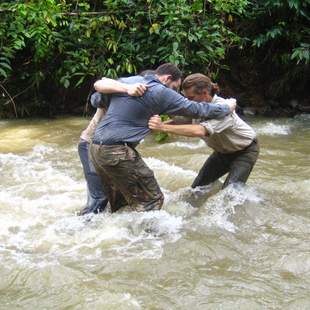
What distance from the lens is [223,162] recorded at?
5.45m

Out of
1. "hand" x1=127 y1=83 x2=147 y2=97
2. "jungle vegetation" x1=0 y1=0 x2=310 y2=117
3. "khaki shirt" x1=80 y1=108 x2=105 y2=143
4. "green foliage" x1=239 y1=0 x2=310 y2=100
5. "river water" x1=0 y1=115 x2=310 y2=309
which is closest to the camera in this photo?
"river water" x1=0 y1=115 x2=310 y2=309

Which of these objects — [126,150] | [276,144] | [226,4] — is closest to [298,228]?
[126,150]

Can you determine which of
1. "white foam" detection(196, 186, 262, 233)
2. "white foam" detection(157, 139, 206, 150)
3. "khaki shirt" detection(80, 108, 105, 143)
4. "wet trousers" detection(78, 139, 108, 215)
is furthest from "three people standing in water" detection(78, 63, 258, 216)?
"white foam" detection(157, 139, 206, 150)

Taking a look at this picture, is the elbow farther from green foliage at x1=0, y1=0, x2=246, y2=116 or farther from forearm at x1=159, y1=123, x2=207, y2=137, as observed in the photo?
green foliage at x1=0, y1=0, x2=246, y2=116

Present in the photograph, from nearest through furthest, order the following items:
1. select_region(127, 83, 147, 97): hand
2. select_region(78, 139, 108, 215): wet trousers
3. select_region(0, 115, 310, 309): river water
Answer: select_region(0, 115, 310, 309): river water, select_region(127, 83, 147, 97): hand, select_region(78, 139, 108, 215): wet trousers

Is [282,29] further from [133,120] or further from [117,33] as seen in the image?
[133,120]

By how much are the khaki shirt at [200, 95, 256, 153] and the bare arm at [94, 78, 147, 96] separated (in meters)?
0.78

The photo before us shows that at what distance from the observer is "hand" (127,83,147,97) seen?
447cm

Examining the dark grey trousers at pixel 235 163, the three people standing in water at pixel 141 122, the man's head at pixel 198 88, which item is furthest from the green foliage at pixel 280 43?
the three people standing in water at pixel 141 122

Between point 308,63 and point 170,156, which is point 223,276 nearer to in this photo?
point 170,156

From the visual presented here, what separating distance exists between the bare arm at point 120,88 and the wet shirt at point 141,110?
6 cm

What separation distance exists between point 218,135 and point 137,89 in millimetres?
1007

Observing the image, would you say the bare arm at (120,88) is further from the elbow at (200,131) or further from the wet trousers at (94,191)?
the wet trousers at (94,191)

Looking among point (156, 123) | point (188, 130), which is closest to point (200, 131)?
point (188, 130)
